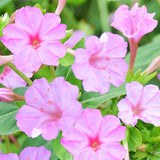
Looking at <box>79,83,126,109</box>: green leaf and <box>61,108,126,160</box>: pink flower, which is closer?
<box>61,108,126,160</box>: pink flower

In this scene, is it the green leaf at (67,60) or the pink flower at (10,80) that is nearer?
the green leaf at (67,60)

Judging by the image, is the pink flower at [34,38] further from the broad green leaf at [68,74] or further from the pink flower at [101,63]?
the broad green leaf at [68,74]

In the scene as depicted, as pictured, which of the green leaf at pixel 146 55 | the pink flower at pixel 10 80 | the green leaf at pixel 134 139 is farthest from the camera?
the green leaf at pixel 146 55

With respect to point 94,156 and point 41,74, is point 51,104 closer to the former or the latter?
point 94,156

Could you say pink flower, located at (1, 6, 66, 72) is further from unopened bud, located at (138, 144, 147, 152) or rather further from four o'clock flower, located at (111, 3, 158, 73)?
unopened bud, located at (138, 144, 147, 152)

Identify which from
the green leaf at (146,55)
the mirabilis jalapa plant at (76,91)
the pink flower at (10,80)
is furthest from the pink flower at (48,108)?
the green leaf at (146,55)

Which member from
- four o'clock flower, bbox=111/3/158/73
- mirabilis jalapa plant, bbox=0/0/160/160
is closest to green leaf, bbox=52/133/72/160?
mirabilis jalapa plant, bbox=0/0/160/160

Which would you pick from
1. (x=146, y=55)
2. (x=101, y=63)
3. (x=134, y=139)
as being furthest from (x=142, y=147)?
(x=146, y=55)
